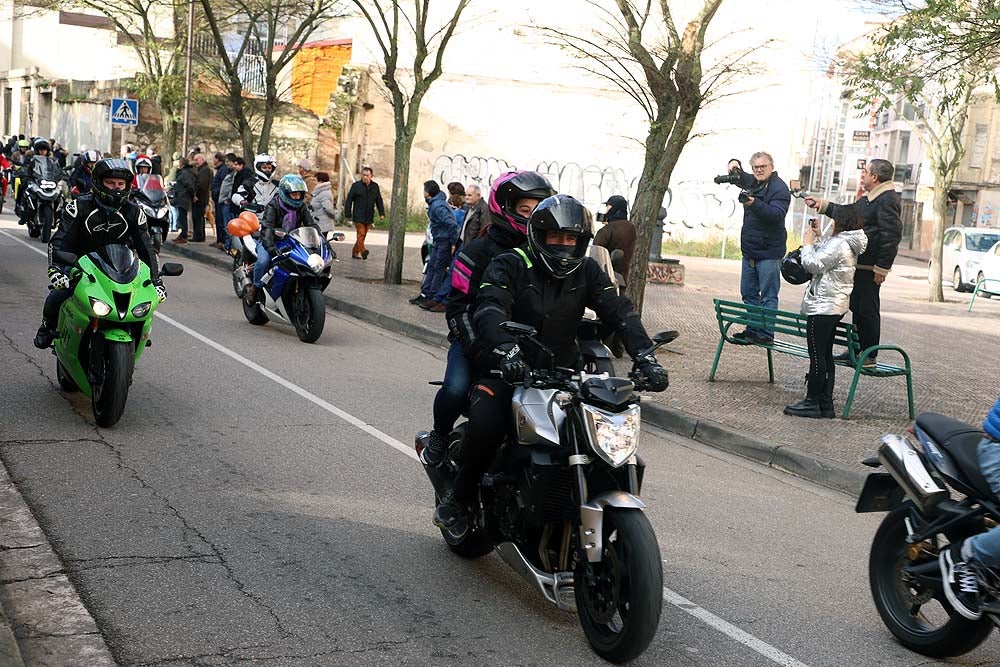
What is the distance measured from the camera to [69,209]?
27.6 feet

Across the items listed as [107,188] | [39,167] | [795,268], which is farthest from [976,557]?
[39,167]

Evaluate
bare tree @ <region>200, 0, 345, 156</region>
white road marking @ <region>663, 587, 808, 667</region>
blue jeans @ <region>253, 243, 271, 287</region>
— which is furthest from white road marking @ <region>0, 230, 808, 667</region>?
bare tree @ <region>200, 0, 345, 156</region>

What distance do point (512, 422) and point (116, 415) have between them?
3.81 metres

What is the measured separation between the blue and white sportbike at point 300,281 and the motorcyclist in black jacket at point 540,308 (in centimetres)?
762

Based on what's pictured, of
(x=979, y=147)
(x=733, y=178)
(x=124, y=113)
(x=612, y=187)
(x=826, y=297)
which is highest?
(x=979, y=147)

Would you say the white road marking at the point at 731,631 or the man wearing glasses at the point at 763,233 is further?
the man wearing glasses at the point at 763,233

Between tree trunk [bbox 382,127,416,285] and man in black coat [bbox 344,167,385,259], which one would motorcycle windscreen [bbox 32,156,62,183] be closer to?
man in black coat [bbox 344,167,385,259]

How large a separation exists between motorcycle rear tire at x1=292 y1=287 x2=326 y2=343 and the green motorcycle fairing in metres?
4.28

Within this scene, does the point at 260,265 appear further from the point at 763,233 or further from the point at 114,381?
the point at 114,381

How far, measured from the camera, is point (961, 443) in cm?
468

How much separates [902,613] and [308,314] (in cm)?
865

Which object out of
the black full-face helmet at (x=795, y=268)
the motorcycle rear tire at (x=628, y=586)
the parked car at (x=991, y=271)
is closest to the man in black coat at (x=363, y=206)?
the parked car at (x=991, y=271)

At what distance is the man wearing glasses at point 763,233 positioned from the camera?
44.0ft

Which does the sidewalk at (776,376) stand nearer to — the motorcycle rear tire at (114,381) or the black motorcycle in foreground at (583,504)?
the black motorcycle in foreground at (583,504)
